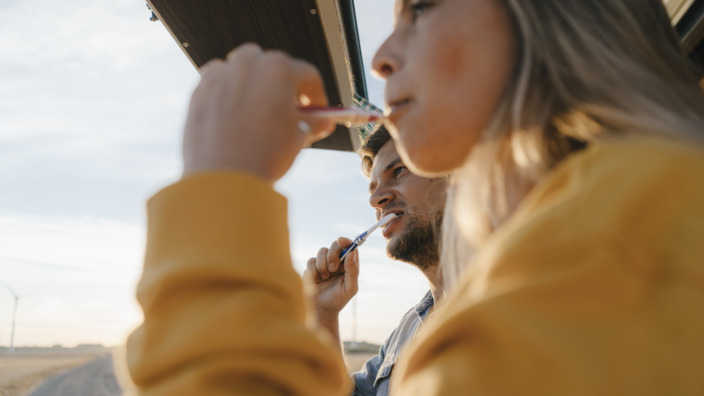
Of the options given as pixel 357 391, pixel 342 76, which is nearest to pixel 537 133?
pixel 342 76

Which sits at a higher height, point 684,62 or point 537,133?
point 537,133

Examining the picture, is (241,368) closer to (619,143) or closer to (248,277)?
(248,277)

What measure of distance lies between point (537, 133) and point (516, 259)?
33 cm

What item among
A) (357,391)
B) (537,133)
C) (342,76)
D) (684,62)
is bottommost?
(357,391)

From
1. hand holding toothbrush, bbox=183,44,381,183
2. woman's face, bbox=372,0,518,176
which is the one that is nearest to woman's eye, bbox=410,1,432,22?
woman's face, bbox=372,0,518,176

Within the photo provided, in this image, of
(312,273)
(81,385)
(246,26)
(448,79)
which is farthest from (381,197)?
(81,385)

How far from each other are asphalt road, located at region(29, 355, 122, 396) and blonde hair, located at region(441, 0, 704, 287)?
91.0ft

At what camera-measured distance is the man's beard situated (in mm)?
2809

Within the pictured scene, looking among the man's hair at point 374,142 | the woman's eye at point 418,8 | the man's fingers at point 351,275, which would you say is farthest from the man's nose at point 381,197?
the woman's eye at point 418,8

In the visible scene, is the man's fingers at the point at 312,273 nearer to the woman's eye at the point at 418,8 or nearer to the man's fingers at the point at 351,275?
the man's fingers at the point at 351,275

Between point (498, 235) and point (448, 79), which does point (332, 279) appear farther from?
point (498, 235)

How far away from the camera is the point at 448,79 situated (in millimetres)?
880

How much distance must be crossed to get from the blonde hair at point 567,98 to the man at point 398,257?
1793 millimetres

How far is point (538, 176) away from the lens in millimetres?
741
